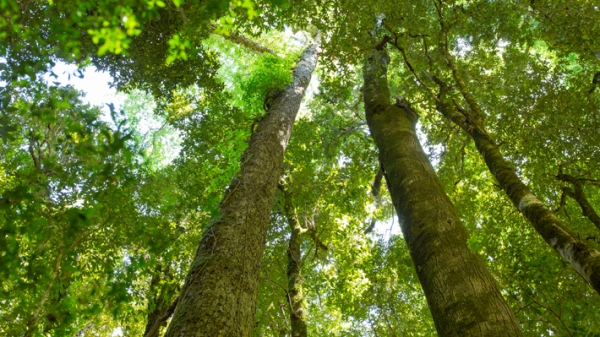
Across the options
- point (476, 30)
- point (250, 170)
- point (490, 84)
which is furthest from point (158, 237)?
point (490, 84)

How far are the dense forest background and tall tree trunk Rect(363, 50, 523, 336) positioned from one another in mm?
26

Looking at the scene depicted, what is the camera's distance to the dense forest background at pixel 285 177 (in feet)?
8.20

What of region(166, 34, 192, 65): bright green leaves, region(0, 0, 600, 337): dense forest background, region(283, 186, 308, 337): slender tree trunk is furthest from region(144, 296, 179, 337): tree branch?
region(283, 186, 308, 337): slender tree trunk

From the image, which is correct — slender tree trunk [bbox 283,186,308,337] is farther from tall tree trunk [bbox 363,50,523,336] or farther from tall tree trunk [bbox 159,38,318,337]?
tall tree trunk [bbox 363,50,523,336]

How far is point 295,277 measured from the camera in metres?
8.41

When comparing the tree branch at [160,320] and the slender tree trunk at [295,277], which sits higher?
the slender tree trunk at [295,277]

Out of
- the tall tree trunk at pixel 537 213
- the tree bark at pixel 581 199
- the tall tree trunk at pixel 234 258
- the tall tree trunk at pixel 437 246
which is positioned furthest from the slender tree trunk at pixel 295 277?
the tree bark at pixel 581 199

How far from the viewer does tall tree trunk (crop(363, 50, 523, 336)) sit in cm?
310

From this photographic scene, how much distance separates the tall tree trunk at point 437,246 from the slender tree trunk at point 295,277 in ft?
11.8

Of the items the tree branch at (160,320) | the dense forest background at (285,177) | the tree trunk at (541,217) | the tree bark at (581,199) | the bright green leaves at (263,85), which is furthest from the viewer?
the bright green leaves at (263,85)

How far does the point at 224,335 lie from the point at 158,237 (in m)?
1.02

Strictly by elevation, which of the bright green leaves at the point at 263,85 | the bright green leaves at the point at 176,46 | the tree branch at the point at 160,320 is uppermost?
the bright green leaves at the point at 263,85

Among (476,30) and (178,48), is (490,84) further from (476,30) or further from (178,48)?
(178,48)

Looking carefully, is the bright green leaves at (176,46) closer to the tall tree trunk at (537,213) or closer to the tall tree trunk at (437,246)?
the tall tree trunk at (437,246)
